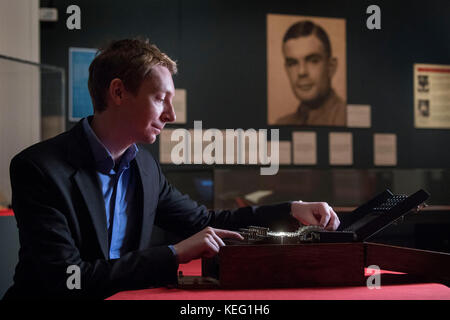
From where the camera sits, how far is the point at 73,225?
4.23 ft

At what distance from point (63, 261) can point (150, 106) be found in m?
0.51

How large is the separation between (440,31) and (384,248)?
357cm

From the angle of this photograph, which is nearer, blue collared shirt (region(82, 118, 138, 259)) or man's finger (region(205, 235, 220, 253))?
man's finger (region(205, 235, 220, 253))

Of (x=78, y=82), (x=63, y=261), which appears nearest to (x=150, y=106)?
(x=63, y=261)

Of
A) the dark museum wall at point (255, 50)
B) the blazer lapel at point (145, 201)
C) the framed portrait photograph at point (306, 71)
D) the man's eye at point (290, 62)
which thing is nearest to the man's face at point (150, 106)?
the blazer lapel at point (145, 201)

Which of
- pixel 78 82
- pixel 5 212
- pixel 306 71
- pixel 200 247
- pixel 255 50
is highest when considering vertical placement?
pixel 255 50

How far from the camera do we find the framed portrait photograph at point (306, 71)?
399cm

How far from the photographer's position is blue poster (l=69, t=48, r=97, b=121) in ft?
12.1

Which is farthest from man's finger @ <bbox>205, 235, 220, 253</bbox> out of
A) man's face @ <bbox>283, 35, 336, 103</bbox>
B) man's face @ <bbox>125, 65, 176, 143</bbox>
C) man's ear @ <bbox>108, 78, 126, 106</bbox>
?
man's face @ <bbox>283, 35, 336, 103</bbox>

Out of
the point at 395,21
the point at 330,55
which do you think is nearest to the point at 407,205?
the point at 330,55

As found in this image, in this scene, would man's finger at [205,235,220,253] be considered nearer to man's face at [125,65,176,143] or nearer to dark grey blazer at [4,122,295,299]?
dark grey blazer at [4,122,295,299]

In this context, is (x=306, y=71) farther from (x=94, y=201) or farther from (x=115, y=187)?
(x=94, y=201)
